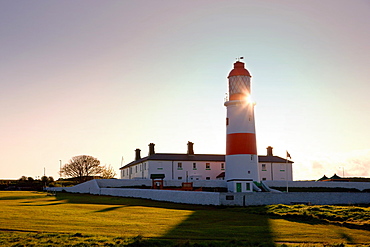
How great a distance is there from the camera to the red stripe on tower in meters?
54.3

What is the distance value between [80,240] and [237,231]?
8.23 m

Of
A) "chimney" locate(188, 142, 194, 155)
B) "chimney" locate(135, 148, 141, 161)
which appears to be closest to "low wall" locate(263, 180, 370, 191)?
"chimney" locate(188, 142, 194, 155)

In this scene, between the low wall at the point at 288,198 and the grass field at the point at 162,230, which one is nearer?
the grass field at the point at 162,230

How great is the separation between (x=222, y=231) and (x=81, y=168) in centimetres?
7039

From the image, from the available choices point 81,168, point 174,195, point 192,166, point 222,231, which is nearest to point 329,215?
point 222,231

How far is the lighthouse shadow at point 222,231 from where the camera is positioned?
774 inches

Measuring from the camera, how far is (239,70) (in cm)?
5612

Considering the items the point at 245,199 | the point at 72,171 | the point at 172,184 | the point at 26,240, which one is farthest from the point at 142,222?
the point at 72,171

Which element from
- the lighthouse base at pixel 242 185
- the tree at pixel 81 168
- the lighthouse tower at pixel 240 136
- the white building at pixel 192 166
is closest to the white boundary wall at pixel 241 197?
the lighthouse base at pixel 242 185

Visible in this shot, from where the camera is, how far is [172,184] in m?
58.5

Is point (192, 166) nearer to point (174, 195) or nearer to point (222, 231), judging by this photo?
point (174, 195)

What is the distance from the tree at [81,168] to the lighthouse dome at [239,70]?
1738 inches

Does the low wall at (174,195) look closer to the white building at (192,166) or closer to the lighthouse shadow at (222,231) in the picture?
the lighthouse shadow at (222,231)

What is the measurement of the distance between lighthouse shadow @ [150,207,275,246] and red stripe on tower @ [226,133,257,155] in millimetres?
24257
